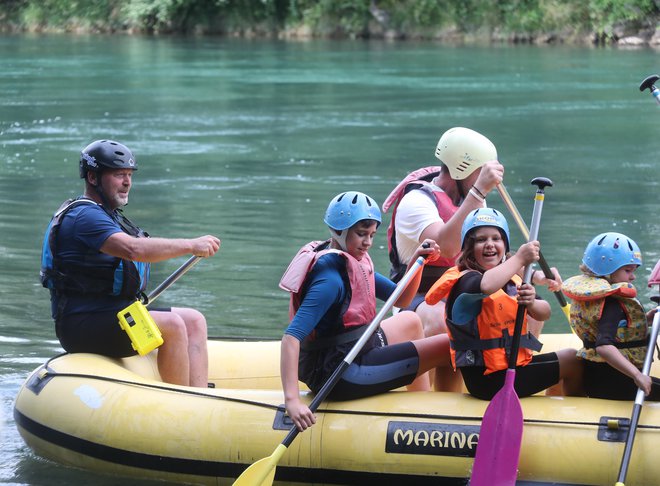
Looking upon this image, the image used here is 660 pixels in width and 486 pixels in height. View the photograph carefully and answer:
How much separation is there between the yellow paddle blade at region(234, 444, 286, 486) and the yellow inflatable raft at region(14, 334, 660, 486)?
198 mm

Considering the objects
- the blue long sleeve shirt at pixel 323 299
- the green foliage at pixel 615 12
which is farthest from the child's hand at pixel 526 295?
the green foliage at pixel 615 12

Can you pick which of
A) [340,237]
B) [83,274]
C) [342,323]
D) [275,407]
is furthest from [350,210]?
[83,274]

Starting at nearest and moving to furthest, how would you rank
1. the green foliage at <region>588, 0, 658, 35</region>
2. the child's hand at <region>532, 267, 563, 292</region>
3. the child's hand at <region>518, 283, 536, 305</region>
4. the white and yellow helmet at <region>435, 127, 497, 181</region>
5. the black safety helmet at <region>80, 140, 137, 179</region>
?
the child's hand at <region>518, 283, 536, 305</region> < the child's hand at <region>532, 267, 563, 292</region> < the black safety helmet at <region>80, 140, 137, 179</region> < the white and yellow helmet at <region>435, 127, 497, 181</region> < the green foliage at <region>588, 0, 658, 35</region>

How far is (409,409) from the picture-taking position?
14.8 ft

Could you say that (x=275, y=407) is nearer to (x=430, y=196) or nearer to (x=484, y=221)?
(x=484, y=221)

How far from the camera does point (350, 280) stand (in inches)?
180

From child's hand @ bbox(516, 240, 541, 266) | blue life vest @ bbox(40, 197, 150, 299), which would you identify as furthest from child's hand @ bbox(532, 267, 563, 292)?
blue life vest @ bbox(40, 197, 150, 299)

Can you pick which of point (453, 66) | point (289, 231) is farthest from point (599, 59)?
point (289, 231)

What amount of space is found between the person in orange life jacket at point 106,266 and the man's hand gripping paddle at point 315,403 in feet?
2.47

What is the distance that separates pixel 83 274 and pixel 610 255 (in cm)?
205

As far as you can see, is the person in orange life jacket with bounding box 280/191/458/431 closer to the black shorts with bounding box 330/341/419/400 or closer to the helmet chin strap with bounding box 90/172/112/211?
the black shorts with bounding box 330/341/419/400

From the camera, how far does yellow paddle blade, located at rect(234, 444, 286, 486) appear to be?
4.34 m

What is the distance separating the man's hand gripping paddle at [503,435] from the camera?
14.0 feet

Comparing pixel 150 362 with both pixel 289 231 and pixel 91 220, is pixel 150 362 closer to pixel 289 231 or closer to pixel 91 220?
pixel 91 220
